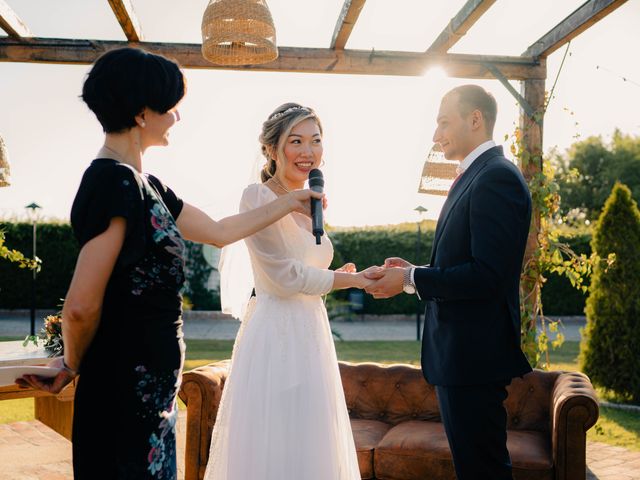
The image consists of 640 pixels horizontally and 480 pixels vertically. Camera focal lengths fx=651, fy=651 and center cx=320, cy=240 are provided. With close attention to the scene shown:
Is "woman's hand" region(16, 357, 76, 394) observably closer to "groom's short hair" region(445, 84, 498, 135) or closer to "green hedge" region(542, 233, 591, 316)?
"groom's short hair" region(445, 84, 498, 135)

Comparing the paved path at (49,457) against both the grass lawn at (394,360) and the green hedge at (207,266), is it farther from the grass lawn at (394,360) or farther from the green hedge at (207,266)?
the green hedge at (207,266)

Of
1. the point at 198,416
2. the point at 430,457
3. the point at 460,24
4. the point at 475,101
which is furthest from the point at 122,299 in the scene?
the point at 460,24

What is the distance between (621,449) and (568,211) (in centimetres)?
3036

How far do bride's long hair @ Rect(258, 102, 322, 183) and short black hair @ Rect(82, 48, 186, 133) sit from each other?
4.04ft

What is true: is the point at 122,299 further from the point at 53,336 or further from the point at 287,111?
the point at 53,336

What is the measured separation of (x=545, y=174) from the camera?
17.6 feet

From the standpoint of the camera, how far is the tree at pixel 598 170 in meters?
32.7

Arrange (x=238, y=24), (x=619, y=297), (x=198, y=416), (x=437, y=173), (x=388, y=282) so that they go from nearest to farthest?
(x=388, y=282)
(x=198, y=416)
(x=238, y=24)
(x=437, y=173)
(x=619, y=297)

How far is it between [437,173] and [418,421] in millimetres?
2277

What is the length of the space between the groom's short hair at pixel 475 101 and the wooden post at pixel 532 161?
8.83 ft

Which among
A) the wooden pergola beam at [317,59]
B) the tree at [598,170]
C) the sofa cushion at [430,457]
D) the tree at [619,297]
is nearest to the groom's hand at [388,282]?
the sofa cushion at [430,457]

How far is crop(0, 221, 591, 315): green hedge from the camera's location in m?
15.8

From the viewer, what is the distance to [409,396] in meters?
4.27

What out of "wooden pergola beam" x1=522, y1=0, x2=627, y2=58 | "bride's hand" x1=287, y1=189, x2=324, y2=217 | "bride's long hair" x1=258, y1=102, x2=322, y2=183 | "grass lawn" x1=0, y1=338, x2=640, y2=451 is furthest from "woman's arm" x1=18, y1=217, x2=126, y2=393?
"grass lawn" x1=0, y1=338, x2=640, y2=451
